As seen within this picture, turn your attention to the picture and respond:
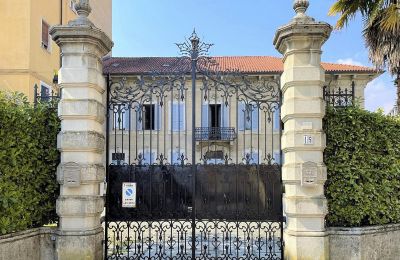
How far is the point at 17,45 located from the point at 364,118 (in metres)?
16.7

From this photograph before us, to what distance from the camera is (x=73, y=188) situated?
24.7 feet

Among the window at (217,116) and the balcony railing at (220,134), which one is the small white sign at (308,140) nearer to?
the balcony railing at (220,134)

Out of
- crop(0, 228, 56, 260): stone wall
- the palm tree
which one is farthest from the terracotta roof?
crop(0, 228, 56, 260): stone wall

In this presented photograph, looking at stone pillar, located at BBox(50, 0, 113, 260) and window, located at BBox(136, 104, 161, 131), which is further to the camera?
window, located at BBox(136, 104, 161, 131)

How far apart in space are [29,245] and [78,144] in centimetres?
195

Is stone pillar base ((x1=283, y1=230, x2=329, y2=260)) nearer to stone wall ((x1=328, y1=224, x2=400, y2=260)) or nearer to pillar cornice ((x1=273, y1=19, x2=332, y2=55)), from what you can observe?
stone wall ((x1=328, y1=224, x2=400, y2=260))

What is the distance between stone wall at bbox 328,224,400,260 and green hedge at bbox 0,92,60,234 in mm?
5188

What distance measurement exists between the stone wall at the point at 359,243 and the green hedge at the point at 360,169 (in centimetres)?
25

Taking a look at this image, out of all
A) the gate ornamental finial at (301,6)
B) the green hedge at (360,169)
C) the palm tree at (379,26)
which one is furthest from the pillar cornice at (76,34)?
the palm tree at (379,26)

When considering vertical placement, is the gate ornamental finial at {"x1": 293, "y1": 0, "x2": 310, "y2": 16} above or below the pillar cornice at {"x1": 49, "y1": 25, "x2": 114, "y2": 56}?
above

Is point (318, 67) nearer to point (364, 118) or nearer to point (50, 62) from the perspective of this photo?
point (364, 118)

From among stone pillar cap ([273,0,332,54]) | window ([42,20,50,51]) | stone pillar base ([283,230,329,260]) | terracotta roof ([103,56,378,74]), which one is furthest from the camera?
terracotta roof ([103,56,378,74])

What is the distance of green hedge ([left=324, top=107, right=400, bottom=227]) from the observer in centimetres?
767

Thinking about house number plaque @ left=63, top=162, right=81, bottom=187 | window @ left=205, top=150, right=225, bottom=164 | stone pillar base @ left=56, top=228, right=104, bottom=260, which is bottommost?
stone pillar base @ left=56, top=228, right=104, bottom=260
